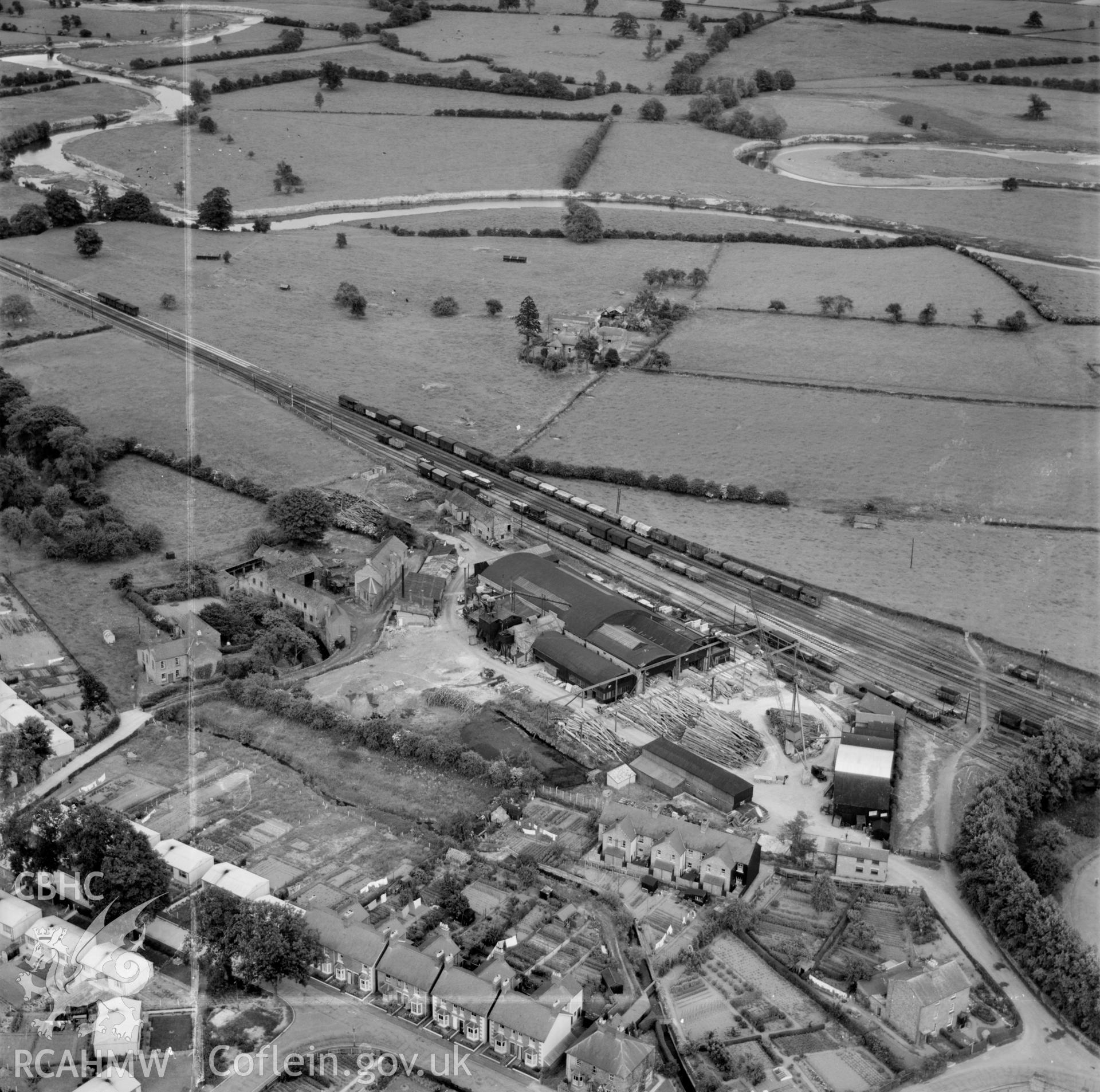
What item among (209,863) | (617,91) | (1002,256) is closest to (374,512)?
(209,863)

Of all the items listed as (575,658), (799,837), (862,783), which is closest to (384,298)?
(575,658)

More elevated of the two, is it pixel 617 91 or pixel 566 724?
pixel 617 91

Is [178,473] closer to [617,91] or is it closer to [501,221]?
[501,221]

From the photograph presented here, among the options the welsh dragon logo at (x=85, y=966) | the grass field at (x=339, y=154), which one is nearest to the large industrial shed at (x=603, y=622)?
the welsh dragon logo at (x=85, y=966)

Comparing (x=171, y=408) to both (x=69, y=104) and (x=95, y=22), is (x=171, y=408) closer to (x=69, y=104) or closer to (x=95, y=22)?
(x=69, y=104)

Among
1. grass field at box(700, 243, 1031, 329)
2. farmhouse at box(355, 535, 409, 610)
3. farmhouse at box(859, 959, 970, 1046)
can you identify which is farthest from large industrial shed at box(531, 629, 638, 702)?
grass field at box(700, 243, 1031, 329)

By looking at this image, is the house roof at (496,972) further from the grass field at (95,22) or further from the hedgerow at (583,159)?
the grass field at (95,22)
